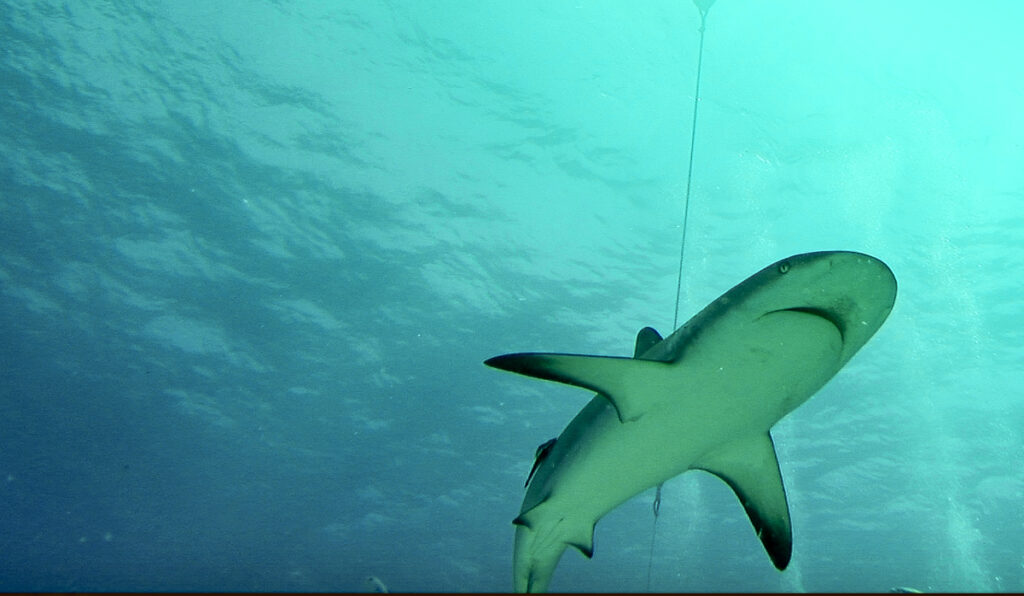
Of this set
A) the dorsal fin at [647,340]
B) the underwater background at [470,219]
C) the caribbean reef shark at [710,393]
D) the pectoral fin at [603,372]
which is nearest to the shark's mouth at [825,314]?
the caribbean reef shark at [710,393]

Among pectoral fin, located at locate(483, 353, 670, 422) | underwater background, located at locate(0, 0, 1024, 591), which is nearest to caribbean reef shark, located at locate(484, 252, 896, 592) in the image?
pectoral fin, located at locate(483, 353, 670, 422)

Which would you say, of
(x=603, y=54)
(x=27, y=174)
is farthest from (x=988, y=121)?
(x=27, y=174)

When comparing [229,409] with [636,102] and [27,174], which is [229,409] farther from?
[636,102]

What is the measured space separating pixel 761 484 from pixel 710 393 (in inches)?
39.6

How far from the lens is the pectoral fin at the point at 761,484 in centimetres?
365

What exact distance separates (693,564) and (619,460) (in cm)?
3190

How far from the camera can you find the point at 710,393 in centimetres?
320

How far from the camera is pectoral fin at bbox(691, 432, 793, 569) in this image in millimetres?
3652

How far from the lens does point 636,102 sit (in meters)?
11.4

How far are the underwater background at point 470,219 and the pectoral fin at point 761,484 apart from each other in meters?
8.72

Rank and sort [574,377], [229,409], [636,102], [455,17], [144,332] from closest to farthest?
[574,377]
[455,17]
[636,102]
[144,332]
[229,409]

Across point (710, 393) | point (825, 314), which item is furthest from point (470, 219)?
point (825, 314)

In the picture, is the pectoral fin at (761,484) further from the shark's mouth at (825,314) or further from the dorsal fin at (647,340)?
the shark's mouth at (825,314)

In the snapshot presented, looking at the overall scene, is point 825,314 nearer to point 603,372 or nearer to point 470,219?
point 603,372
